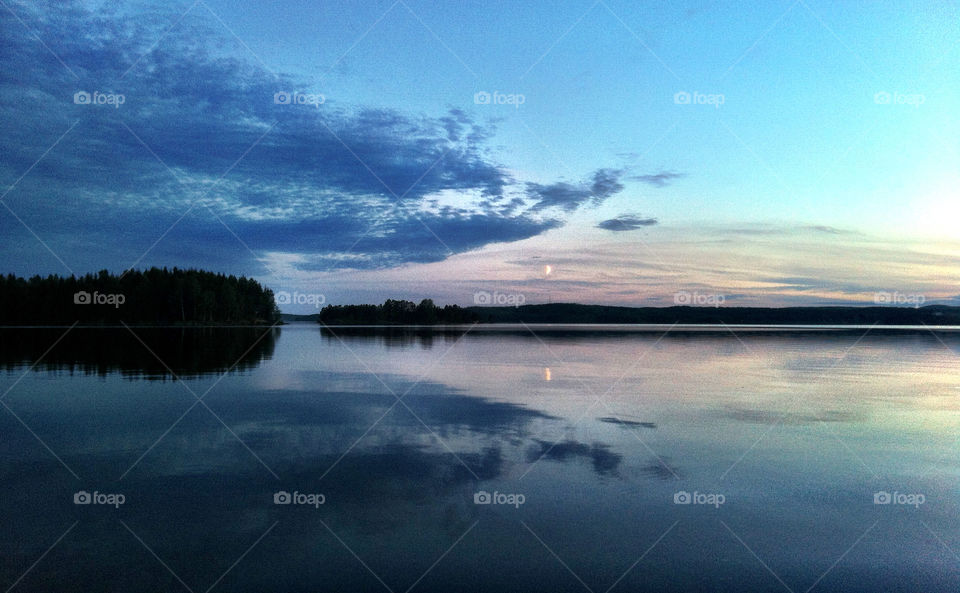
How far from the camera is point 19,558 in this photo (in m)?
7.86

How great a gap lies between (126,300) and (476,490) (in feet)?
415

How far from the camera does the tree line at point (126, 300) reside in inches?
4569

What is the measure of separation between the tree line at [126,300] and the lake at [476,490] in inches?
4309

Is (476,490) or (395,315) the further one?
(395,315)

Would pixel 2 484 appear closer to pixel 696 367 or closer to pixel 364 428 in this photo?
pixel 364 428

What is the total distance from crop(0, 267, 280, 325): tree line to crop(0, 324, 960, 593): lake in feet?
359

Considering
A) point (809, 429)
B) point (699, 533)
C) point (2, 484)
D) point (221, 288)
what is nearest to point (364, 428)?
point (2, 484)

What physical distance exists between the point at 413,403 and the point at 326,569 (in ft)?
38.1

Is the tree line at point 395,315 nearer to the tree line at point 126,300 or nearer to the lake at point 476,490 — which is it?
the tree line at point 126,300

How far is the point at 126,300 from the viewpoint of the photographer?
115375 millimetres

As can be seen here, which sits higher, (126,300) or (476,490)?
(126,300)

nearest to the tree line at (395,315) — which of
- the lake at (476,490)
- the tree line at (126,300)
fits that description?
the tree line at (126,300)

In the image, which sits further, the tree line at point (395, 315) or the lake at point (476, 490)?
the tree line at point (395, 315)

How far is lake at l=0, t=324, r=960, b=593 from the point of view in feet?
25.2
